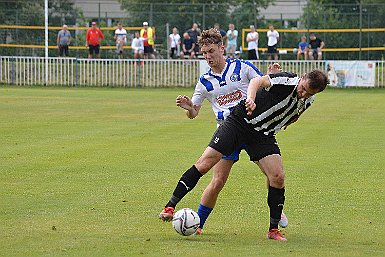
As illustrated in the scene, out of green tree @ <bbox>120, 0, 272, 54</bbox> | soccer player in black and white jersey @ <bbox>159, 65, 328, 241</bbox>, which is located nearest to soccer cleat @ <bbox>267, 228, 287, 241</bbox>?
soccer player in black and white jersey @ <bbox>159, 65, 328, 241</bbox>

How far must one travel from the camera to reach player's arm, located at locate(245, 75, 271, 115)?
8734 millimetres

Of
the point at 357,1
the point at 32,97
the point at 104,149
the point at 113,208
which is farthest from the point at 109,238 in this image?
the point at 357,1

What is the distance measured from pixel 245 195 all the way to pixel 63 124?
11.7 m

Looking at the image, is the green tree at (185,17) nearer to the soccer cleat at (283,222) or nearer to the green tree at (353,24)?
the green tree at (353,24)

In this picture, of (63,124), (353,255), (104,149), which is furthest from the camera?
(63,124)

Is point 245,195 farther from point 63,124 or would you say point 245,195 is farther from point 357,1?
point 357,1

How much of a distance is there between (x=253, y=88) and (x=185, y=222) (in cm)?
142

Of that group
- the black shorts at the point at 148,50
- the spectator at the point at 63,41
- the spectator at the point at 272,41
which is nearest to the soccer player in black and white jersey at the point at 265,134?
the spectator at the point at 272,41

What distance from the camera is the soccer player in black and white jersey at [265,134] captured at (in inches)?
363

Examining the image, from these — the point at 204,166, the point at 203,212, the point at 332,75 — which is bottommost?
the point at 203,212

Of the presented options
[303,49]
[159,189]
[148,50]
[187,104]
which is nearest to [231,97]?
[187,104]

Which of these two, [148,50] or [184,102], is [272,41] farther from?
[184,102]

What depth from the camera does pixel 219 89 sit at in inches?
387

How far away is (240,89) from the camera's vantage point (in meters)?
9.82
